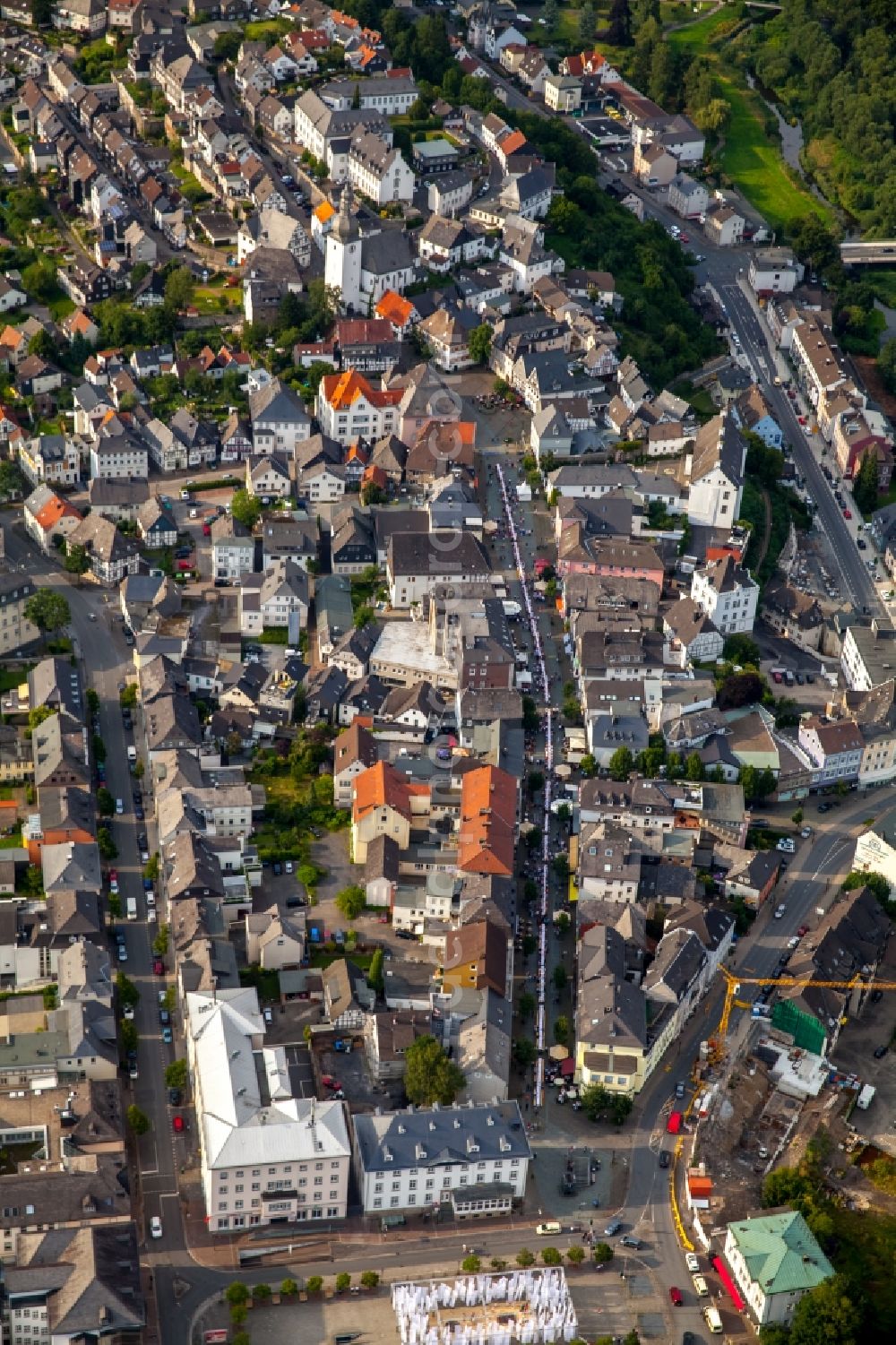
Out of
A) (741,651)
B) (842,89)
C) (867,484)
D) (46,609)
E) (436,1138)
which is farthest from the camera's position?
(842,89)

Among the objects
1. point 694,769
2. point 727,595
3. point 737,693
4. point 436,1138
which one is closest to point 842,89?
point 727,595

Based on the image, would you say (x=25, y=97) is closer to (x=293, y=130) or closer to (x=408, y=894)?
(x=293, y=130)

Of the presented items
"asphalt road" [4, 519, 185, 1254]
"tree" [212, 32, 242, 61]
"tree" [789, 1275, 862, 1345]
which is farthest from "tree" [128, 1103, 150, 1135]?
"tree" [212, 32, 242, 61]

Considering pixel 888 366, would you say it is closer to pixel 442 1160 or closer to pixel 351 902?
pixel 351 902

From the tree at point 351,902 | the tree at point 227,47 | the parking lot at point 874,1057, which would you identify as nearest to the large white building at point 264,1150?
the tree at point 351,902

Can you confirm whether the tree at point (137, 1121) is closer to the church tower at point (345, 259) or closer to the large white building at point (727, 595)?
the large white building at point (727, 595)

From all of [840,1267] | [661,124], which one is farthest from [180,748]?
[661,124]
